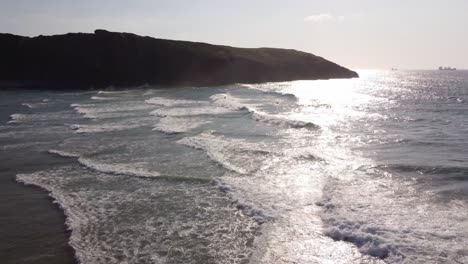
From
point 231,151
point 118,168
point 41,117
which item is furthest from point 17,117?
point 231,151

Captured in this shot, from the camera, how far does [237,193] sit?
13750 millimetres

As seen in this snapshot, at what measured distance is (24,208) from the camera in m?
12.4

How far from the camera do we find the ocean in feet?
31.5

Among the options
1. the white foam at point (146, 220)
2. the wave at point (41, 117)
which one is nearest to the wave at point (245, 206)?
the white foam at point (146, 220)

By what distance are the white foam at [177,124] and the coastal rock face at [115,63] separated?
52.1 metres

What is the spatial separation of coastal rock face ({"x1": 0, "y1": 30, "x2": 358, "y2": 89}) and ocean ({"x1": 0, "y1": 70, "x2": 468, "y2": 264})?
57.2 meters

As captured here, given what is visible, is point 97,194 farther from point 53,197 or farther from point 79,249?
point 79,249

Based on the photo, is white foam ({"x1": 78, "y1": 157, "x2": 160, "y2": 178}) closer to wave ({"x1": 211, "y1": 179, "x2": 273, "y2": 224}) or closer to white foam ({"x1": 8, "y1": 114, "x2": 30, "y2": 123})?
wave ({"x1": 211, "y1": 179, "x2": 273, "y2": 224})

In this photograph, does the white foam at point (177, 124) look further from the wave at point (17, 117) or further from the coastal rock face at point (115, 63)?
the coastal rock face at point (115, 63)

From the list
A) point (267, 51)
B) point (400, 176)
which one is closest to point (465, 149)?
point (400, 176)

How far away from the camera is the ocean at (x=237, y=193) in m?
9.60

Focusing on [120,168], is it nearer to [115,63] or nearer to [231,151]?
[231,151]

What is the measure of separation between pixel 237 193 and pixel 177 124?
16.0m

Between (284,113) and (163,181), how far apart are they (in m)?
21.3
